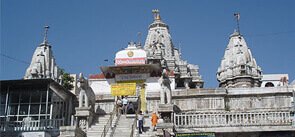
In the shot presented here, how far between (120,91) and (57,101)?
601 cm

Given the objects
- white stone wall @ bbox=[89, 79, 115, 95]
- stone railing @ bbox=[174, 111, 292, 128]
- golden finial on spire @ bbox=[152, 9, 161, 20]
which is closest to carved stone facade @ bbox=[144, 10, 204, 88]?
golden finial on spire @ bbox=[152, 9, 161, 20]

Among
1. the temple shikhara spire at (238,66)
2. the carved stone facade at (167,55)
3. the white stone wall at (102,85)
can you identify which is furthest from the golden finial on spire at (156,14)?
the white stone wall at (102,85)

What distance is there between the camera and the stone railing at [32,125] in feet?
81.1

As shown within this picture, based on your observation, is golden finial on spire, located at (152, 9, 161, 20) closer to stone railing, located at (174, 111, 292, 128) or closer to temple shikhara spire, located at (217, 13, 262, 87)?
temple shikhara spire, located at (217, 13, 262, 87)

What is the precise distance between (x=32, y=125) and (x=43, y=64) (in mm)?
29498

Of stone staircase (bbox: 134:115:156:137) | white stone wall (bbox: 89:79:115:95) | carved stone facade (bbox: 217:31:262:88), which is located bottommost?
stone staircase (bbox: 134:115:156:137)

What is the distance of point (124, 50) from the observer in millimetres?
37062

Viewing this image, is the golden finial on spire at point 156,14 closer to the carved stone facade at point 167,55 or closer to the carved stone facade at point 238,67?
the carved stone facade at point 167,55

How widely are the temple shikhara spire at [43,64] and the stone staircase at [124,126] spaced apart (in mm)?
27746

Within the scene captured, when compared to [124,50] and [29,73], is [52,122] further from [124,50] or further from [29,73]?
[29,73]

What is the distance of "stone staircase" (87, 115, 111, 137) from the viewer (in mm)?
23878

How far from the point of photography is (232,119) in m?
24.1

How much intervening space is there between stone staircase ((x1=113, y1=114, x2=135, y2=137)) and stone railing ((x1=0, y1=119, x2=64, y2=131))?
11.7 feet

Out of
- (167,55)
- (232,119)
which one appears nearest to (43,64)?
(167,55)
